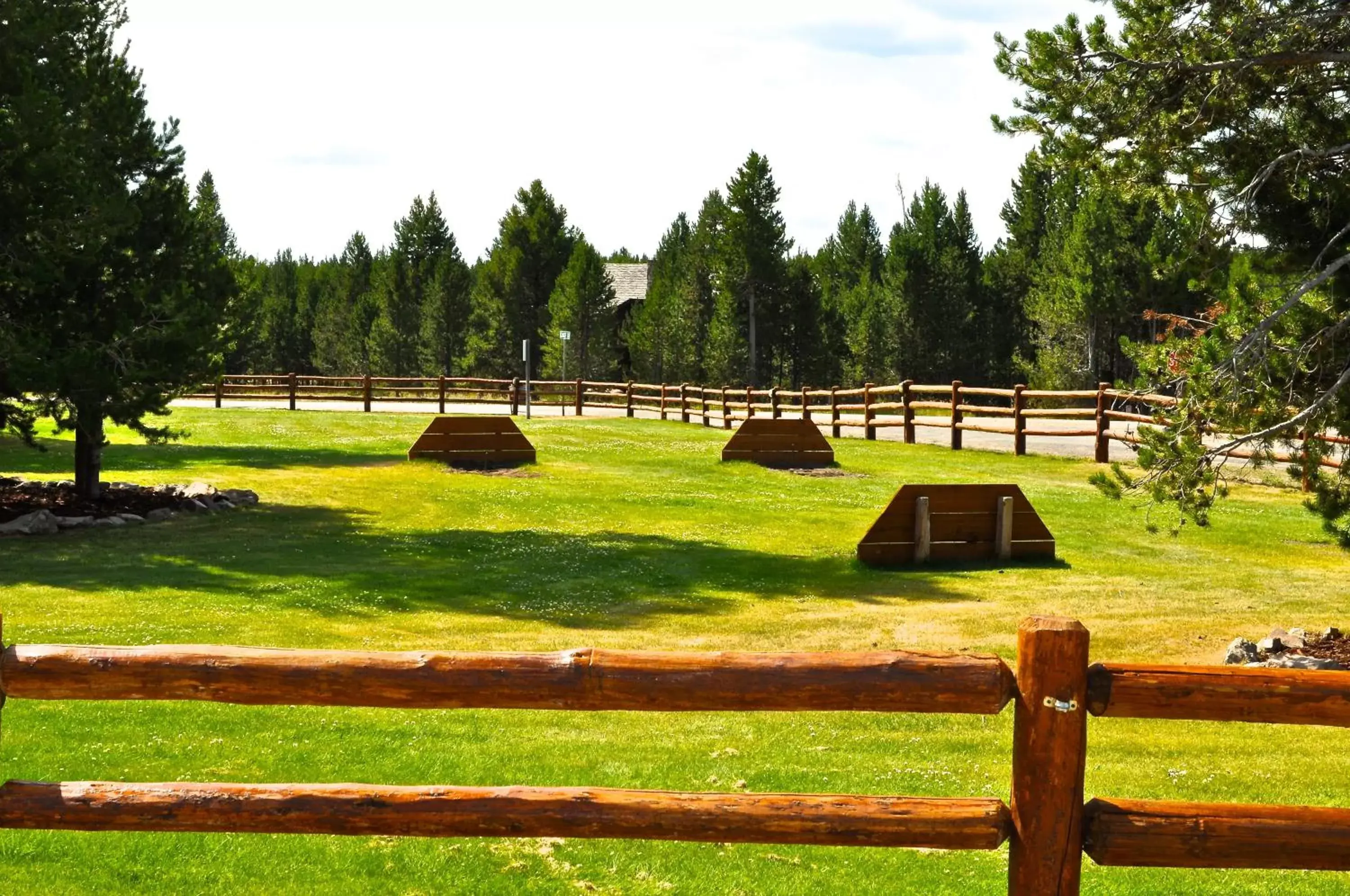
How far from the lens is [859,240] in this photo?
88.9 meters

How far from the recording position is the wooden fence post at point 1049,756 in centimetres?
439

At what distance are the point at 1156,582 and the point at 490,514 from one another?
10.4 metres

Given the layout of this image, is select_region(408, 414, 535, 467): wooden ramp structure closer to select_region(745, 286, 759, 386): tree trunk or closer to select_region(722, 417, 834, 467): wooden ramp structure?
select_region(722, 417, 834, 467): wooden ramp structure

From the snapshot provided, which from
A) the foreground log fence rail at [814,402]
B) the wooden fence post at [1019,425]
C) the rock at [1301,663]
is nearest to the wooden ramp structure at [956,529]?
the foreground log fence rail at [814,402]

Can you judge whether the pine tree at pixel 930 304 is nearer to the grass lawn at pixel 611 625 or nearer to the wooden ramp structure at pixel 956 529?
the grass lawn at pixel 611 625

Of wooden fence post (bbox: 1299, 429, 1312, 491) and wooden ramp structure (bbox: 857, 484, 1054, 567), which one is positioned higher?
wooden fence post (bbox: 1299, 429, 1312, 491)

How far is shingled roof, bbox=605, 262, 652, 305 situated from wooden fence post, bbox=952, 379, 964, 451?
52.5 m

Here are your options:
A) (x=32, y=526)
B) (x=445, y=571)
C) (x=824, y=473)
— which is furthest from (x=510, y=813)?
(x=824, y=473)

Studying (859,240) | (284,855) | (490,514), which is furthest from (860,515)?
(859,240)

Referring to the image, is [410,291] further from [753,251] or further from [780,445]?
[780,445]

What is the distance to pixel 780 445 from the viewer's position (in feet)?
92.0

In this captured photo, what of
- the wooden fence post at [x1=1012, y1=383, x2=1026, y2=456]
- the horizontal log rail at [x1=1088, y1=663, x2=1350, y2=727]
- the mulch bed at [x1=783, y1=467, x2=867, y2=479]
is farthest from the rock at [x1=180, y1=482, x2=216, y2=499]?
the horizontal log rail at [x1=1088, y1=663, x2=1350, y2=727]

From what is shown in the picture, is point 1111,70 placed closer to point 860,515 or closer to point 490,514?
point 860,515

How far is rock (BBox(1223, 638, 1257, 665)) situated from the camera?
11.7 metres
